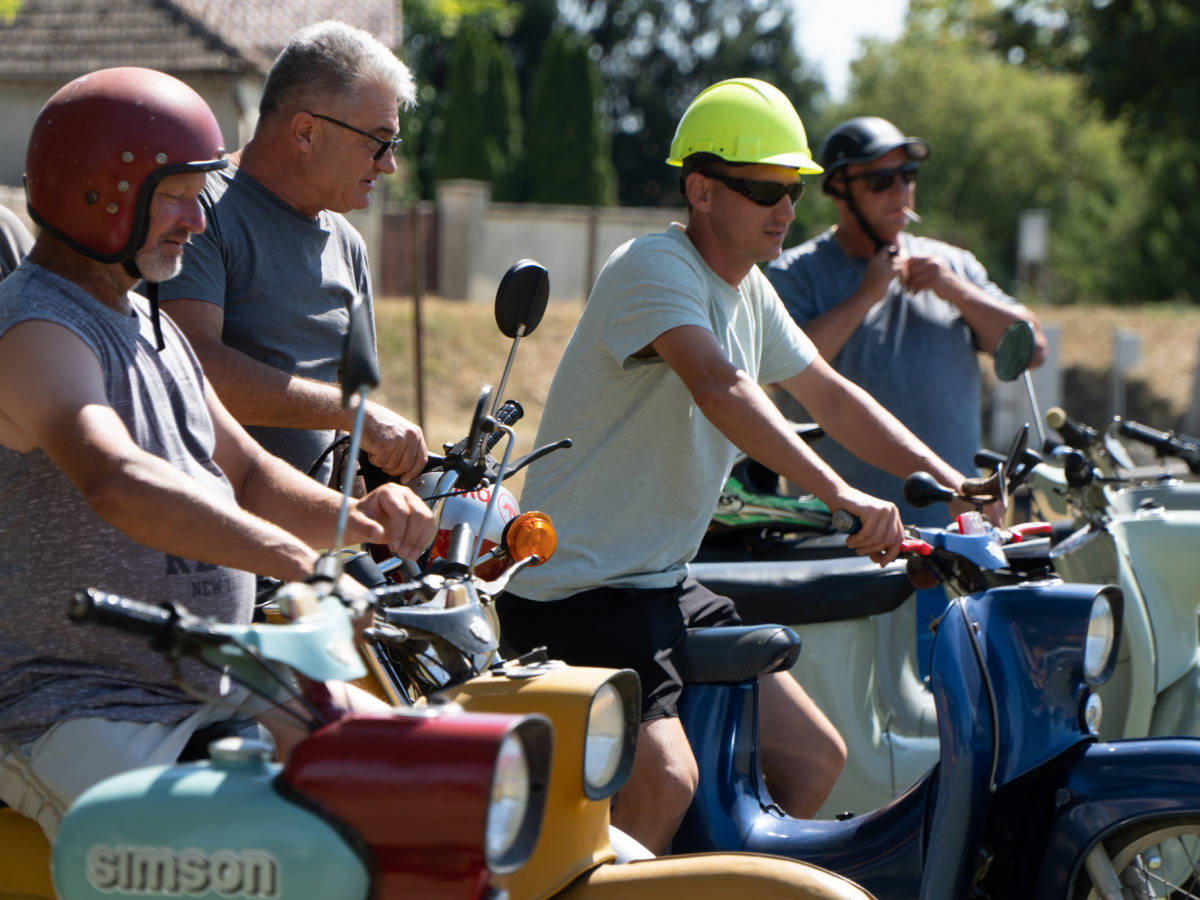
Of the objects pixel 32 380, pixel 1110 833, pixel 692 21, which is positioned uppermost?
pixel 692 21

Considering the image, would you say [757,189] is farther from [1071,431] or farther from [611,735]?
[1071,431]

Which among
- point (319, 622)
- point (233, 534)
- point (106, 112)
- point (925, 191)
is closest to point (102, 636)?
point (233, 534)

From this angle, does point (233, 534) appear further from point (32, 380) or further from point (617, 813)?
point (617, 813)

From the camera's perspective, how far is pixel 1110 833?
2520 millimetres

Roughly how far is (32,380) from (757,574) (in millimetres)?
2066

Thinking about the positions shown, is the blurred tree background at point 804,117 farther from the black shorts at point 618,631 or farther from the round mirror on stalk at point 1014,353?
the black shorts at point 618,631

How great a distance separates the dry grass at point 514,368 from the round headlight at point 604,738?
12028mm

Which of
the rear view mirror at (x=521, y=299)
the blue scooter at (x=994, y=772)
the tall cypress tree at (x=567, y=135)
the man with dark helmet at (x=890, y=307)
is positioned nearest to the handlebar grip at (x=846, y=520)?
the blue scooter at (x=994, y=772)

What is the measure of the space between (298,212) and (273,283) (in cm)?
21

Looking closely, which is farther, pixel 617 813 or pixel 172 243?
pixel 617 813

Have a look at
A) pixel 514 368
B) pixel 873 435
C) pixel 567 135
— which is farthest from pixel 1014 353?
pixel 567 135

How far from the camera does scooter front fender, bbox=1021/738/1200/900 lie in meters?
2.46

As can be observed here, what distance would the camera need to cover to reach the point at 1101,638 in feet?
9.05

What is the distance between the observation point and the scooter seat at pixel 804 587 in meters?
3.54
